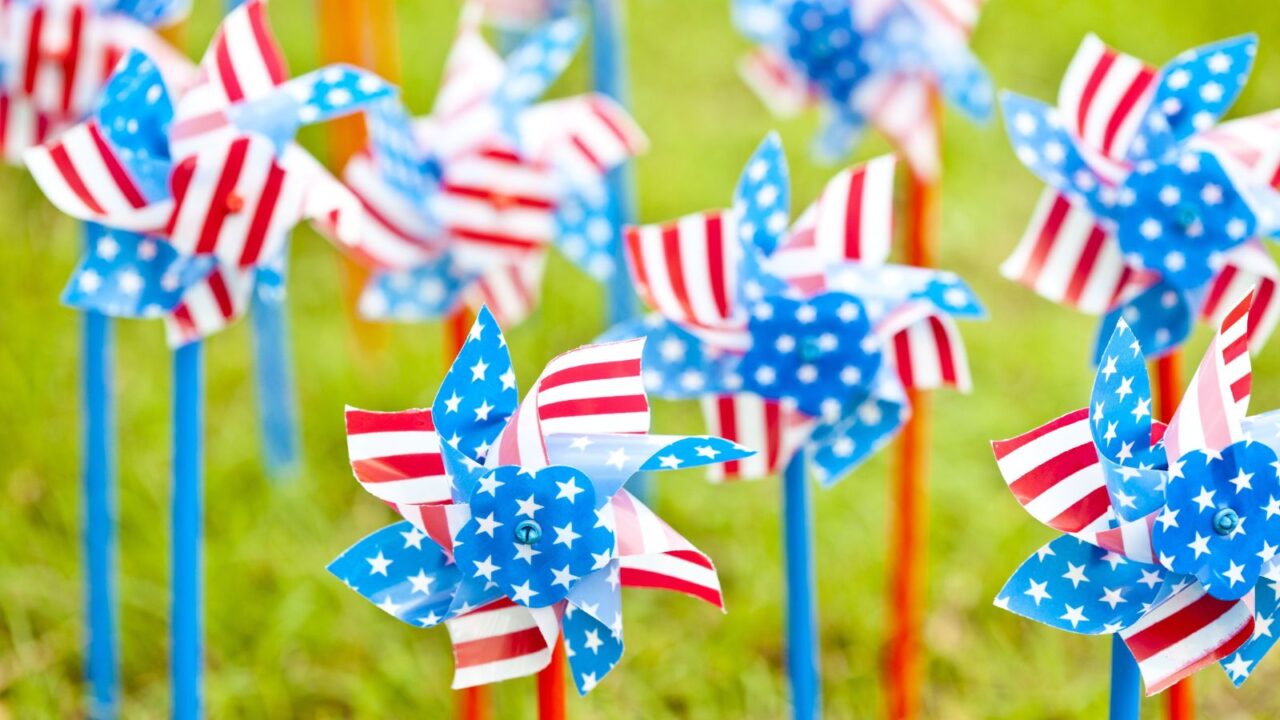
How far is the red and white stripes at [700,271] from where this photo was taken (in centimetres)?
114

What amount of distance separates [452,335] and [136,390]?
0.84 m

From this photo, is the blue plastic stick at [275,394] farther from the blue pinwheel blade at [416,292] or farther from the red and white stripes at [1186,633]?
the red and white stripes at [1186,633]

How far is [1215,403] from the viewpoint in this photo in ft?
2.96

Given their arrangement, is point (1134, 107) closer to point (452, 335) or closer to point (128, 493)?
point (452, 335)

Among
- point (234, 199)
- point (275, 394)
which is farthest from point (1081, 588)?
point (275, 394)

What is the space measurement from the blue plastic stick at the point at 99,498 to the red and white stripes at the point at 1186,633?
99 centimetres

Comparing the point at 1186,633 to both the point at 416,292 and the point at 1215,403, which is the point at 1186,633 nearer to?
the point at 1215,403

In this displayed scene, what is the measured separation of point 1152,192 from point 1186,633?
37cm

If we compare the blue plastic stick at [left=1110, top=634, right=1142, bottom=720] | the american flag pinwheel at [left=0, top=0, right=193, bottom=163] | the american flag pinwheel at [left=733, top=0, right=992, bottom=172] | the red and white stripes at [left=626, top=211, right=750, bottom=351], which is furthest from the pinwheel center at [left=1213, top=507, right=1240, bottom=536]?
the american flag pinwheel at [left=0, top=0, right=193, bottom=163]

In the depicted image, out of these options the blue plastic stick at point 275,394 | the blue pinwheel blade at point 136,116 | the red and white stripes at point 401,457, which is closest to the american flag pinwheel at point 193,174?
the blue pinwheel blade at point 136,116

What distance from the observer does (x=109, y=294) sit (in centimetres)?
113

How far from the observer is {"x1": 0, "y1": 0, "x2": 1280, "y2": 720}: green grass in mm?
1614

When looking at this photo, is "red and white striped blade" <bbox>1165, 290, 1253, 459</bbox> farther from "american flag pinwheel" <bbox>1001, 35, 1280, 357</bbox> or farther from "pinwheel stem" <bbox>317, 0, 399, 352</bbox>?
"pinwheel stem" <bbox>317, 0, 399, 352</bbox>

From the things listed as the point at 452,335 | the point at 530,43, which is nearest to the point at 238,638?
the point at 452,335
